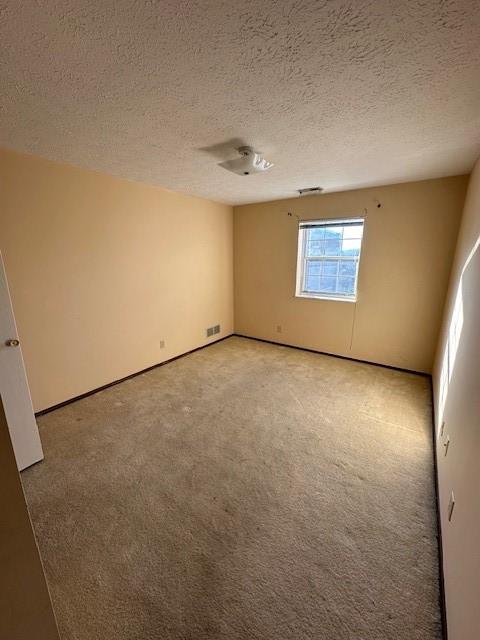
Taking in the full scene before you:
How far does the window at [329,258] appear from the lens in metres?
3.56

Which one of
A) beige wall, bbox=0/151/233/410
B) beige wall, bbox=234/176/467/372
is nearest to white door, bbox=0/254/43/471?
beige wall, bbox=0/151/233/410

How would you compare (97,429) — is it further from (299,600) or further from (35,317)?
(299,600)

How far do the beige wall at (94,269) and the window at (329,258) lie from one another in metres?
1.49

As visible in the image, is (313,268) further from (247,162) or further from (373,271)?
(247,162)

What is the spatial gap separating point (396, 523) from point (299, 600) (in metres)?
0.72

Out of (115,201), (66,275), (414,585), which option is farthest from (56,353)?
(414,585)

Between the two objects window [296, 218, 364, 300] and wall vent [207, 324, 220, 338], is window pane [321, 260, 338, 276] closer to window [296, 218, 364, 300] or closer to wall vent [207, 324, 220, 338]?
window [296, 218, 364, 300]

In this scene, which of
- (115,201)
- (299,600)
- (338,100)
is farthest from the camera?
(115,201)

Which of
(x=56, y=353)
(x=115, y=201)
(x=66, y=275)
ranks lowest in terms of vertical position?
(x=56, y=353)

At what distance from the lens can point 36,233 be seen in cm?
229

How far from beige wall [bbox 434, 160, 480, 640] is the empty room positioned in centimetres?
A: 2

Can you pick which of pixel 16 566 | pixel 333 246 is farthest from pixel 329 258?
pixel 16 566

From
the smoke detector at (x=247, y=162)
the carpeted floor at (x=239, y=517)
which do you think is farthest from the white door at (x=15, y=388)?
the smoke detector at (x=247, y=162)

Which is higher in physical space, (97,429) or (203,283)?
(203,283)
